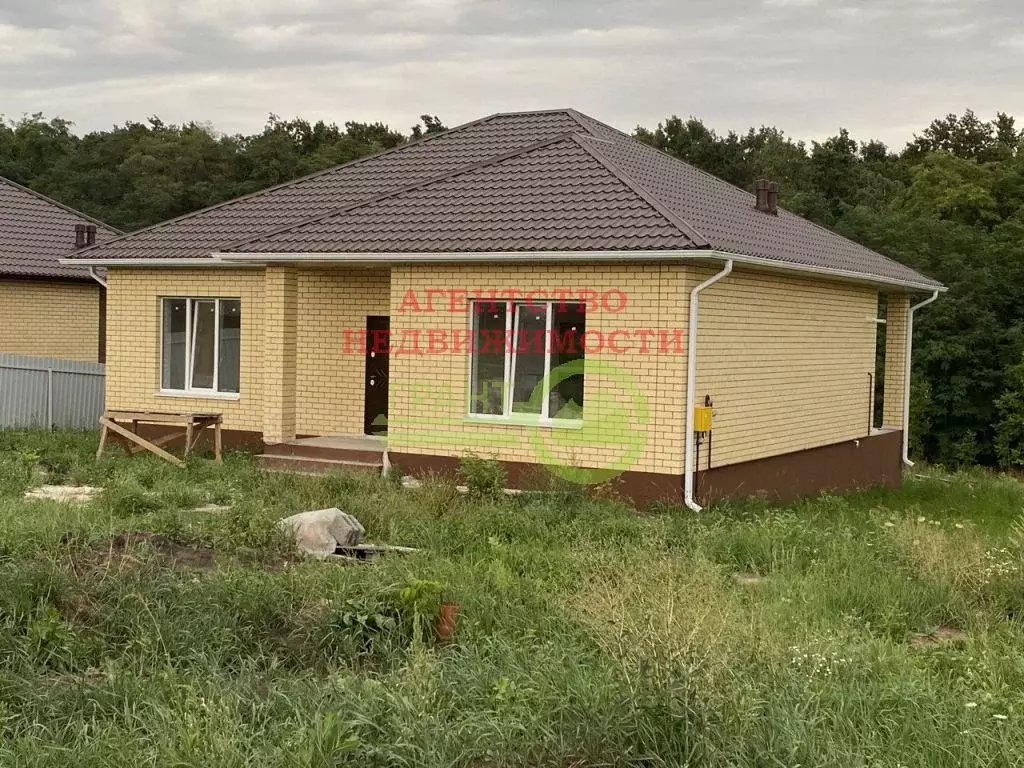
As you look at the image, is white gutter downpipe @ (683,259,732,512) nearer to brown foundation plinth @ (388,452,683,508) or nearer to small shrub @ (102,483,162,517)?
brown foundation plinth @ (388,452,683,508)

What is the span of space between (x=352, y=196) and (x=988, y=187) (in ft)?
102

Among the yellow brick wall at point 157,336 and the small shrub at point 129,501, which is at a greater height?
the yellow brick wall at point 157,336

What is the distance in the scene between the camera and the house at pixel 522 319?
12594mm

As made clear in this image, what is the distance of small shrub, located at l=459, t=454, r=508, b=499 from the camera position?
1195 centimetres

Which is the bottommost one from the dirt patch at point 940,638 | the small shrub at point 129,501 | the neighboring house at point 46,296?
the small shrub at point 129,501

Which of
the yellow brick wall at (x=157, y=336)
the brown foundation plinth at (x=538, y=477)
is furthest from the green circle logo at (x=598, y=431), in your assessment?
the yellow brick wall at (x=157, y=336)

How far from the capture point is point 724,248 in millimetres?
12055

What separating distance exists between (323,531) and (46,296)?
49.5ft

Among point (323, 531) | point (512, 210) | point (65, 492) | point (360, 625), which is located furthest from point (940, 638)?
point (65, 492)

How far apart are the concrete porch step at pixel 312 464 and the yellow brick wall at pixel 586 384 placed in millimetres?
435

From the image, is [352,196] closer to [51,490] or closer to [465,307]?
[465,307]

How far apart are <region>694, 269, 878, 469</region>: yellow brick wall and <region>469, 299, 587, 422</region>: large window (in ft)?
4.74

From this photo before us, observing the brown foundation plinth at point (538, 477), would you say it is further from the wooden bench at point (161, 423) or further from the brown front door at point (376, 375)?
the wooden bench at point (161, 423)

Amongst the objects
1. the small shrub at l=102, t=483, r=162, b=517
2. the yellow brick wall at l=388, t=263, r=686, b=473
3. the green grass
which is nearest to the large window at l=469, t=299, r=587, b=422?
the yellow brick wall at l=388, t=263, r=686, b=473
